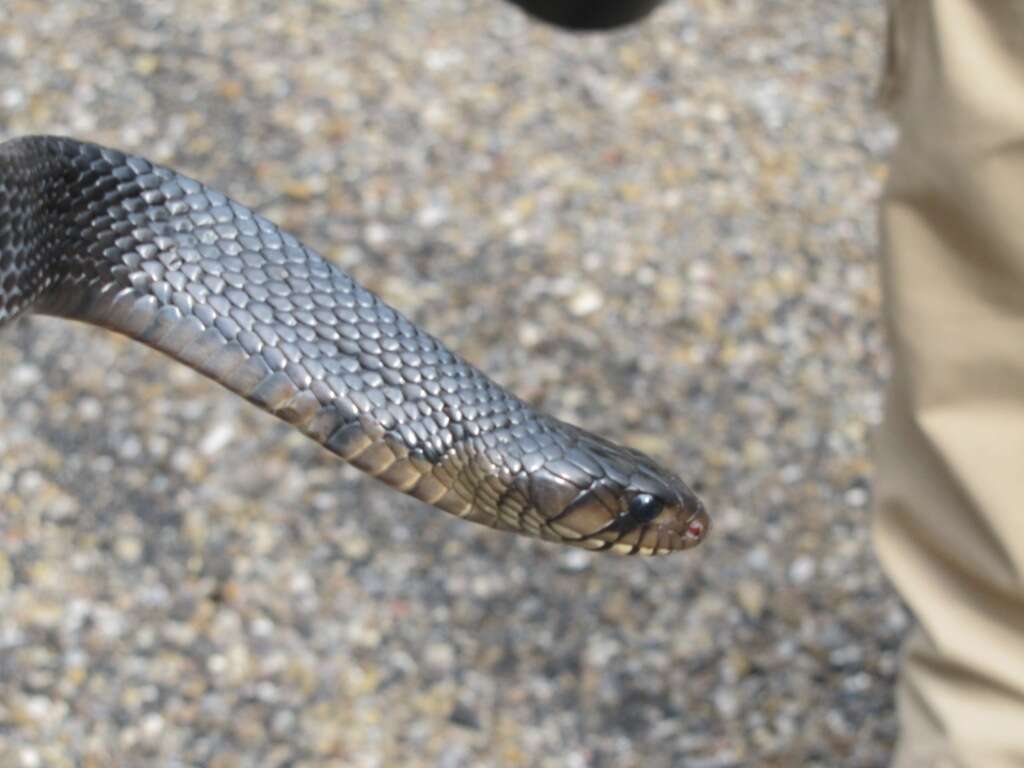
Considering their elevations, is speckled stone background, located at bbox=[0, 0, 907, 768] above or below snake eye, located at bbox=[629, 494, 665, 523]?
below

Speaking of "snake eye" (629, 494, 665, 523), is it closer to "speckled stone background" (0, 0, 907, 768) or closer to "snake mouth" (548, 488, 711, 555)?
"snake mouth" (548, 488, 711, 555)

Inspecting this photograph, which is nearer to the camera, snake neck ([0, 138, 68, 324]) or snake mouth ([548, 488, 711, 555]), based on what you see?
snake neck ([0, 138, 68, 324])

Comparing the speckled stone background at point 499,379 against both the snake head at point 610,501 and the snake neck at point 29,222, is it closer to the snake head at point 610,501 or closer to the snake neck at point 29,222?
the snake head at point 610,501

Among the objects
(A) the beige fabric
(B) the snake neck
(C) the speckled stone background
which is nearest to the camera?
(B) the snake neck

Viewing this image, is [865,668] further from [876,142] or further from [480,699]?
[876,142]

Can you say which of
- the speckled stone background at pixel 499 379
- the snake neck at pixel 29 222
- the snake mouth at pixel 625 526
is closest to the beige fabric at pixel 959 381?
the snake mouth at pixel 625 526

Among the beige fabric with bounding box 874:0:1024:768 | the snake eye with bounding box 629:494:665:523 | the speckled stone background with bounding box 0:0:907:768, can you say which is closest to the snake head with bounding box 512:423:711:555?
the snake eye with bounding box 629:494:665:523

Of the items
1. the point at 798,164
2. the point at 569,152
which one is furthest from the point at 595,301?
the point at 798,164
